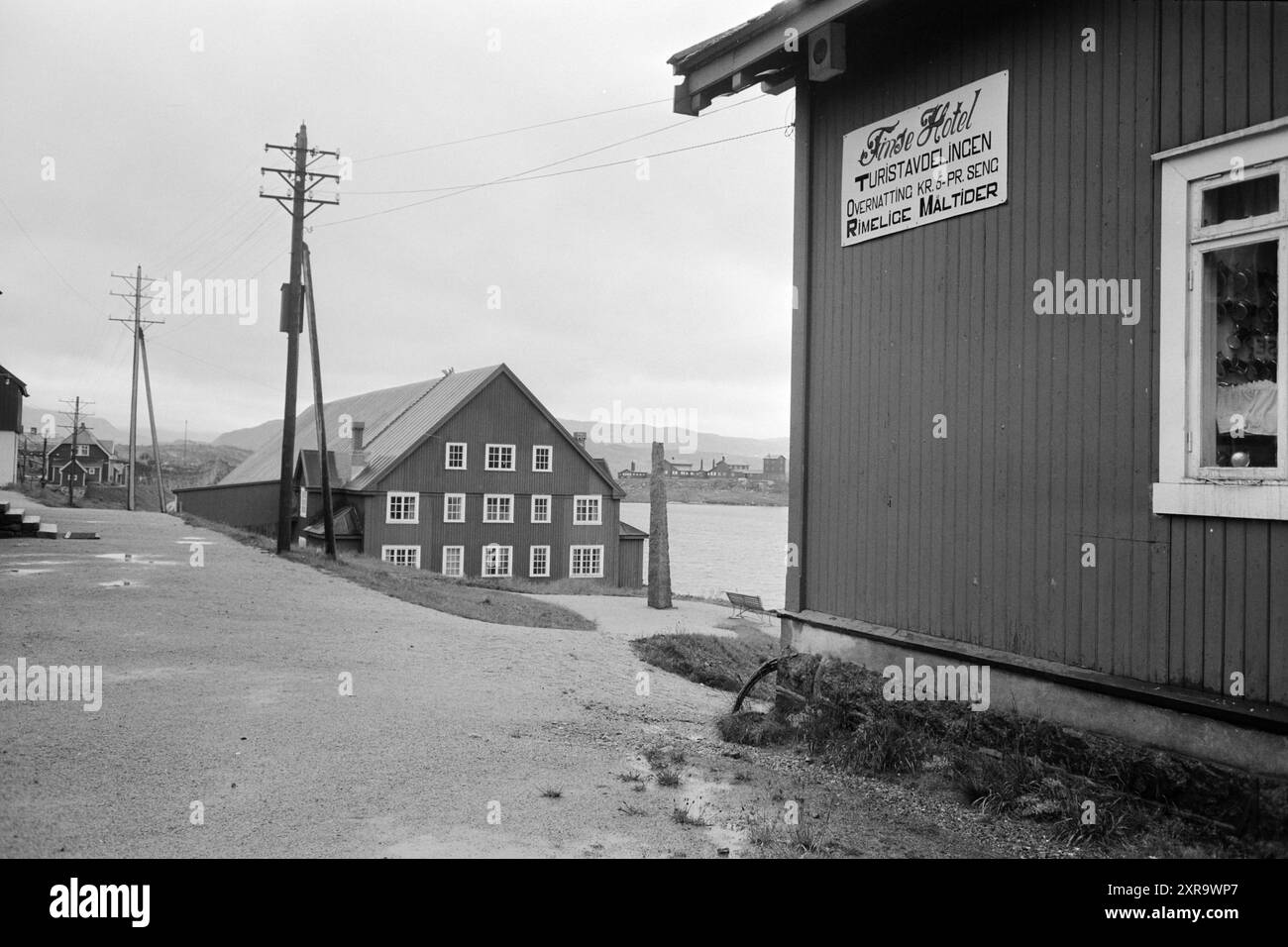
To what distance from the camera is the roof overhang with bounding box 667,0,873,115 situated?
7105 mm

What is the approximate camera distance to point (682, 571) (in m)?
58.9

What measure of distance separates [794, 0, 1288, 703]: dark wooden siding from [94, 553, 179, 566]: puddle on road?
56.3ft

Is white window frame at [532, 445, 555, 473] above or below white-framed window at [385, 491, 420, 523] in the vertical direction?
above

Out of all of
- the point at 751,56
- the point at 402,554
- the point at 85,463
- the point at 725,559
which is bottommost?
the point at 725,559

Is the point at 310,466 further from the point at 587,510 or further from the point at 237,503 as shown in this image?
the point at 587,510

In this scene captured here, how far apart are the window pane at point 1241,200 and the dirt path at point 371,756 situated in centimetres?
343

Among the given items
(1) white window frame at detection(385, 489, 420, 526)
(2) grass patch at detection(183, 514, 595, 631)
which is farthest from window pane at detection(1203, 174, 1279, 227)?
(1) white window frame at detection(385, 489, 420, 526)

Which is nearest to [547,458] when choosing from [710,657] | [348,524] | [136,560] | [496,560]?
[496,560]

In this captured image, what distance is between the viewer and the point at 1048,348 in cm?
573

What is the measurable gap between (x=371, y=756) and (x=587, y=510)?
3877 centimetres

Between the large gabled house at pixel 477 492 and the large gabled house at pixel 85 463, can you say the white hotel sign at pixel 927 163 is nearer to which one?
the large gabled house at pixel 477 492

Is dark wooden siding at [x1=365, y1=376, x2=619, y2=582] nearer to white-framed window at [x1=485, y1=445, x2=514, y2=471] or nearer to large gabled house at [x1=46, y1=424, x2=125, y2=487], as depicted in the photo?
white-framed window at [x1=485, y1=445, x2=514, y2=471]
